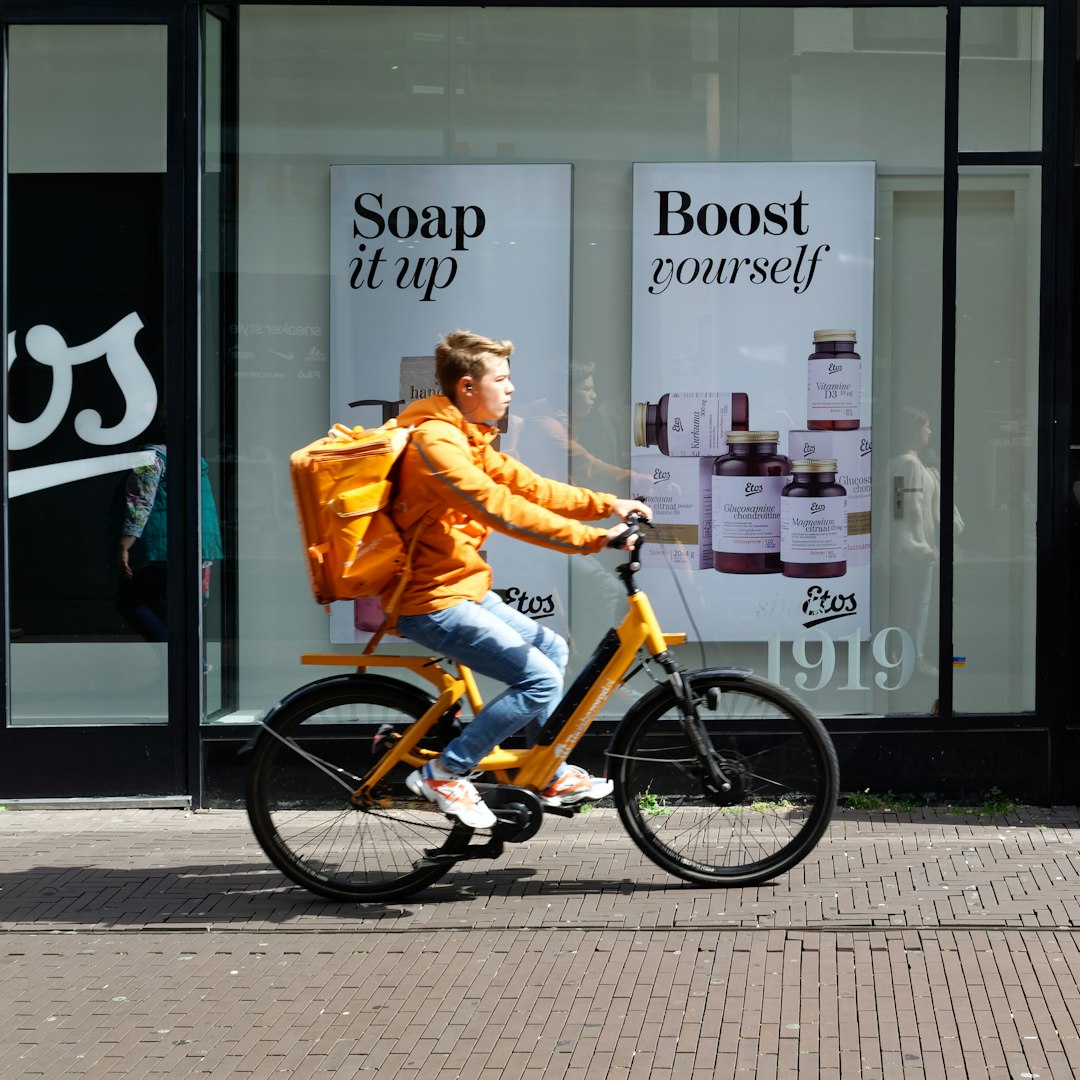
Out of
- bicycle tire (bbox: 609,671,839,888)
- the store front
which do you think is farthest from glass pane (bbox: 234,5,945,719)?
bicycle tire (bbox: 609,671,839,888)

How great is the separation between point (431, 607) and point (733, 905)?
142 centimetres

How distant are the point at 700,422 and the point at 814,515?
656mm

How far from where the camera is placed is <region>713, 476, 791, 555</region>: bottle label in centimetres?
727

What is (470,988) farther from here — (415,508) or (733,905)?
(415,508)

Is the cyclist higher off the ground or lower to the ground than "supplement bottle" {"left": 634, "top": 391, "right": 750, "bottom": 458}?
lower

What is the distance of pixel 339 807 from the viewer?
554 cm

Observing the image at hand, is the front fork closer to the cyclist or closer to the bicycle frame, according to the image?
the bicycle frame

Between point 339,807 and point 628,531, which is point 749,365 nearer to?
point 628,531

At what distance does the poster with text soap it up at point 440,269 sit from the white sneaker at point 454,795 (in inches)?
83.2

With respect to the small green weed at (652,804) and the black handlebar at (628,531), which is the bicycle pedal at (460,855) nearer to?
the small green weed at (652,804)

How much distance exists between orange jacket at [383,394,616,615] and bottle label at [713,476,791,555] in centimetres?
184

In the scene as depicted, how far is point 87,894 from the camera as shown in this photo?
226 inches

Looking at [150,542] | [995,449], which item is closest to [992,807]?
[995,449]

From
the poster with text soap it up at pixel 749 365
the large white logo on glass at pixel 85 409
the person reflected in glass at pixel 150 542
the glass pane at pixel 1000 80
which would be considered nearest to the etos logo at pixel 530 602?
the poster with text soap it up at pixel 749 365
